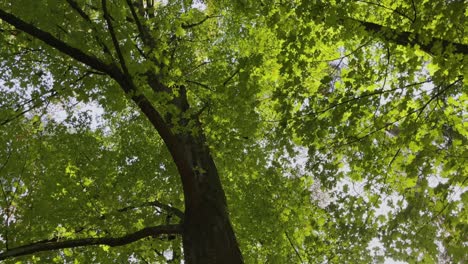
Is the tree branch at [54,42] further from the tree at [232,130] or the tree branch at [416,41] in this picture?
the tree branch at [416,41]

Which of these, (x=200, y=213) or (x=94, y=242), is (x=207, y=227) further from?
(x=94, y=242)

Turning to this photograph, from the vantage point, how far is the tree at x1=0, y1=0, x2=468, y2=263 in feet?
17.8

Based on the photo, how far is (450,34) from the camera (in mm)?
5223

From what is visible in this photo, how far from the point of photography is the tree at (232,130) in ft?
17.8

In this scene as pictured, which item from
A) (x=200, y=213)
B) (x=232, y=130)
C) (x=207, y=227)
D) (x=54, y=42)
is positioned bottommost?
(x=207, y=227)

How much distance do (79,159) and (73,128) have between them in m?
0.85

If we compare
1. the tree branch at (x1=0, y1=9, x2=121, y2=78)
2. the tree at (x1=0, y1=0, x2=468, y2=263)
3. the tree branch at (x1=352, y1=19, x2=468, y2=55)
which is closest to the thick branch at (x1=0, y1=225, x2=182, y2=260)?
the tree at (x1=0, y1=0, x2=468, y2=263)

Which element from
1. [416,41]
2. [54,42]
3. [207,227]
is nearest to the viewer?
[54,42]

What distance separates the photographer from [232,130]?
9.17m

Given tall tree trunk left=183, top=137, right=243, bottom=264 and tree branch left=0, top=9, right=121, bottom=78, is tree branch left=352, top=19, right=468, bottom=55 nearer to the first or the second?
tall tree trunk left=183, top=137, right=243, bottom=264

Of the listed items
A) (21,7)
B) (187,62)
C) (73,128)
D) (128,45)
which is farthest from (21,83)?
(128,45)

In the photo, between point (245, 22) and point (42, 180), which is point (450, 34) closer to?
point (245, 22)

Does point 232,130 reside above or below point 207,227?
above

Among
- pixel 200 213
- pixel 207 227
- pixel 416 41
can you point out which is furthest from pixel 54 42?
pixel 416 41
